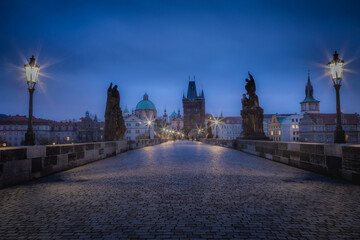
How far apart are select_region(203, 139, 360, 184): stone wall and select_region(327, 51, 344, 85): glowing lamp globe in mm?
3239

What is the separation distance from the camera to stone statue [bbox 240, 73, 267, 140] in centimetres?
1675

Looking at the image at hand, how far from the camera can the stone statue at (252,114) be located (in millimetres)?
16750

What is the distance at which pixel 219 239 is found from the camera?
8.73 feet

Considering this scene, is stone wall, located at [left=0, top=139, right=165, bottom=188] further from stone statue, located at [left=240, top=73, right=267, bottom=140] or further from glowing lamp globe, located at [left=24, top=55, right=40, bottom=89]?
stone statue, located at [left=240, top=73, right=267, bottom=140]

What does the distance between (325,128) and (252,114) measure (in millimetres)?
76129

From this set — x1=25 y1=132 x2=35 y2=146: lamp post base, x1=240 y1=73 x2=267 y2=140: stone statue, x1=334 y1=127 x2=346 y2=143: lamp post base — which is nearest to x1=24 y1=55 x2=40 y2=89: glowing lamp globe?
x1=25 y1=132 x2=35 y2=146: lamp post base

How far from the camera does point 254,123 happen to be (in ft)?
56.0

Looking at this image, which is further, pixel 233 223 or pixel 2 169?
pixel 2 169

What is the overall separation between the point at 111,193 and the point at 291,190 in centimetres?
359

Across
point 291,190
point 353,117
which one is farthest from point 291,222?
point 353,117

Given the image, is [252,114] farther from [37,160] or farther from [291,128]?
[291,128]

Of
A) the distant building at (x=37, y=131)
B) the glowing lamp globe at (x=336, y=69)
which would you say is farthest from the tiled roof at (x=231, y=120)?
the glowing lamp globe at (x=336, y=69)

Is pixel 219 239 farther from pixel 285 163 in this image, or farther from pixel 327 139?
pixel 327 139

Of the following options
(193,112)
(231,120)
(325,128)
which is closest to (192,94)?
(193,112)
